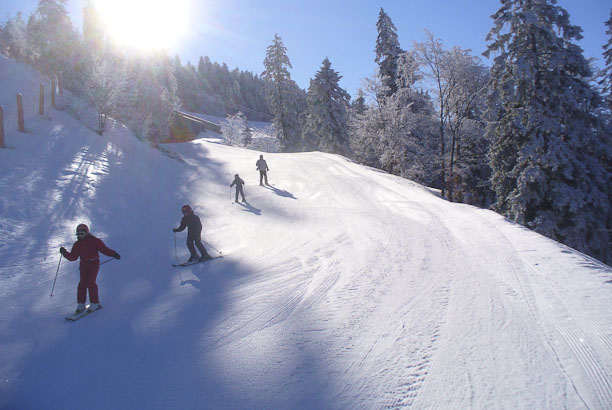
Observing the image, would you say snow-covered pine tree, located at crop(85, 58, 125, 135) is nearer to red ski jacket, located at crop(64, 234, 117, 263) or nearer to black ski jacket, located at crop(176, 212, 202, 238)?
black ski jacket, located at crop(176, 212, 202, 238)

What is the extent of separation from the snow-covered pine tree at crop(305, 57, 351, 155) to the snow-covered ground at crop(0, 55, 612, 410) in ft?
84.5

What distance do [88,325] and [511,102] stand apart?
18.0 m

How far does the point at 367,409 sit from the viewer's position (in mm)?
3088

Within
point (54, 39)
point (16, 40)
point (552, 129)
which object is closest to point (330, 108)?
point (552, 129)

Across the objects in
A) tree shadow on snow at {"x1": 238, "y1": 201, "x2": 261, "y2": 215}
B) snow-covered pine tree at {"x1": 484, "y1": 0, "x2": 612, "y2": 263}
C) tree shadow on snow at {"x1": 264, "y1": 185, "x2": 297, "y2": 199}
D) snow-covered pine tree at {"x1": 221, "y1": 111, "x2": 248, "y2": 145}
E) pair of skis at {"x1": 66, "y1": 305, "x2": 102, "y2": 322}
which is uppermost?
snow-covered pine tree at {"x1": 221, "y1": 111, "x2": 248, "y2": 145}

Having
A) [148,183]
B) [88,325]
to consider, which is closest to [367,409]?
[88,325]

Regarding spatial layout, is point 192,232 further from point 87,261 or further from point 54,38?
point 54,38

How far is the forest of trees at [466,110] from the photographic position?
548 inches

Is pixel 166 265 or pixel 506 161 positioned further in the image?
pixel 506 161

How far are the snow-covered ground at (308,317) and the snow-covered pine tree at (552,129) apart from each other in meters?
6.26

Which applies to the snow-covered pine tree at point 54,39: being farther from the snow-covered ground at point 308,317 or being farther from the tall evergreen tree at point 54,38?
the snow-covered ground at point 308,317

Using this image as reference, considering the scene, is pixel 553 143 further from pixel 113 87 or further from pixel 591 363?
pixel 113 87

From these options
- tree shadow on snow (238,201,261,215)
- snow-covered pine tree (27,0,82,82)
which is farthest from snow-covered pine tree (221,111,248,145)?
tree shadow on snow (238,201,261,215)

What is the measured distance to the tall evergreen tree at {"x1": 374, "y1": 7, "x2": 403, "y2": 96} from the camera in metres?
30.6
